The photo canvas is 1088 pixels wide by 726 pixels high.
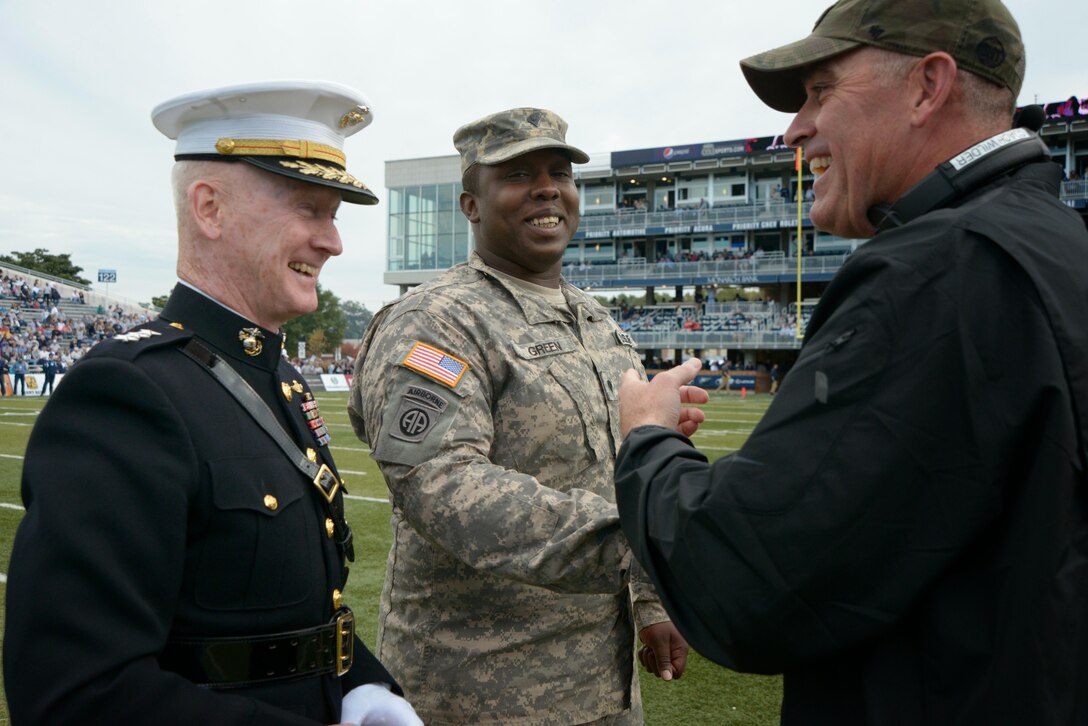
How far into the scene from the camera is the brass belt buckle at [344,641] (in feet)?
5.87

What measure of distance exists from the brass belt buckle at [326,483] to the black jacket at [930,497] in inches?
34.6

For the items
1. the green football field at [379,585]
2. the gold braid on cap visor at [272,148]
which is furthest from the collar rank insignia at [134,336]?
the green football field at [379,585]

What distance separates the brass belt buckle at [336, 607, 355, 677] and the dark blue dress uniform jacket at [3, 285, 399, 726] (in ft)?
0.11

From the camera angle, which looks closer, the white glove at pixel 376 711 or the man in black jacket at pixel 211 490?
the man in black jacket at pixel 211 490

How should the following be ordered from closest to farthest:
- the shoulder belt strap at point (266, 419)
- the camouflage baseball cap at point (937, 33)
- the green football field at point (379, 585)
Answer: the camouflage baseball cap at point (937, 33) → the shoulder belt strap at point (266, 419) → the green football field at point (379, 585)

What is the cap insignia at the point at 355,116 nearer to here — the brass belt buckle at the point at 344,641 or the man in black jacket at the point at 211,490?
the man in black jacket at the point at 211,490

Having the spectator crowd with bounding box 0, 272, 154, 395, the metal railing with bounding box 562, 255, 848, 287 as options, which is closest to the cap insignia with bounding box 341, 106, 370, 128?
the spectator crowd with bounding box 0, 272, 154, 395

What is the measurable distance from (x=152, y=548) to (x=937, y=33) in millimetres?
1618

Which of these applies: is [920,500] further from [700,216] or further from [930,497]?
[700,216]

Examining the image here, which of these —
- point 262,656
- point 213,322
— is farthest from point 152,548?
point 213,322

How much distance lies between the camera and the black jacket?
46.9 inches

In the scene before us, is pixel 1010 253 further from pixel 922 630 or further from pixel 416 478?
pixel 416 478

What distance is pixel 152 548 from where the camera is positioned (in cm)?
140

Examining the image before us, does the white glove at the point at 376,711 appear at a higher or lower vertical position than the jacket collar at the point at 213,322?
lower
